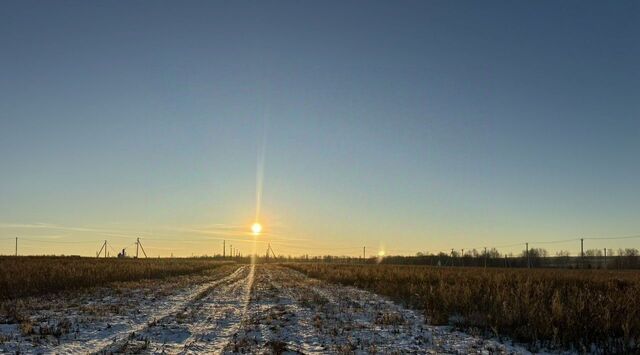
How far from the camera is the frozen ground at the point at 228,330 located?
930 cm

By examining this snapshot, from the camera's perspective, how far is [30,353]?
857 cm

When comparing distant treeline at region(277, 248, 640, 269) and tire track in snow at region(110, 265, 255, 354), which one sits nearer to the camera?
tire track in snow at region(110, 265, 255, 354)

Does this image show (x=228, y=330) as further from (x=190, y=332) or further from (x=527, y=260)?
(x=527, y=260)

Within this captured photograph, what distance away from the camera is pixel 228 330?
1138 cm

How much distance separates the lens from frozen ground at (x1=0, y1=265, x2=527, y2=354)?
30.5 ft

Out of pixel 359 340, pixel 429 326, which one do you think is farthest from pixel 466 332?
pixel 359 340

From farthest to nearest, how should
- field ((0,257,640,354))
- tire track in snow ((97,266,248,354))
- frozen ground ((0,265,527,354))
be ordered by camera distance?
field ((0,257,640,354))
frozen ground ((0,265,527,354))
tire track in snow ((97,266,248,354))

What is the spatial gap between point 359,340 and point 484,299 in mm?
5728

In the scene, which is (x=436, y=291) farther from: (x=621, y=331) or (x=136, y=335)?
(x=136, y=335)

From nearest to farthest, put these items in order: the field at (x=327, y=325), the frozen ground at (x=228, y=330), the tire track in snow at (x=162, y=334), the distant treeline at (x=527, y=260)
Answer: the tire track in snow at (x=162, y=334), the frozen ground at (x=228, y=330), the field at (x=327, y=325), the distant treeline at (x=527, y=260)

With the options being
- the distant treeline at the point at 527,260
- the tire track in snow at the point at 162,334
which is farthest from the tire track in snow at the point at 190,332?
the distant treeline at the point at 527,260

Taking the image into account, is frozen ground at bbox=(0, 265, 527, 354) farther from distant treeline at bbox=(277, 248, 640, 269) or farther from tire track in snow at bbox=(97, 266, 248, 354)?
distant treeline at bbox=(277, 248, 640, 269)

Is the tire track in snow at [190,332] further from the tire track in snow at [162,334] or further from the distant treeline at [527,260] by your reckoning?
the distant treeline at [527,260]

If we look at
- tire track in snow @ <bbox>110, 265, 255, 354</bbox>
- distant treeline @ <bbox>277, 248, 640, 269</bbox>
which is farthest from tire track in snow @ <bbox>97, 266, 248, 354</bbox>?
distant treeline @ <bbox>277, 248, 640, 269</bbox>
